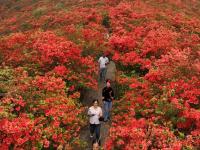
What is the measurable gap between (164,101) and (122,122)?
2.39m

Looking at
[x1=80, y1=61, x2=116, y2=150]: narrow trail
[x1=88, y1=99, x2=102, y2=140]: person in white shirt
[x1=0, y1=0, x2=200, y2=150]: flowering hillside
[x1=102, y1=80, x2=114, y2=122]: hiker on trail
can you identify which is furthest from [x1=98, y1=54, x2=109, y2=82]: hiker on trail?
[x1=88, y1=99, x2=102, y2=140]: person in white shirt

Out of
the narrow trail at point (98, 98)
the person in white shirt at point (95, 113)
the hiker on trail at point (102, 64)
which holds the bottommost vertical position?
the narrow trail at point (98, 98)

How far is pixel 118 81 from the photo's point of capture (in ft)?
75.5

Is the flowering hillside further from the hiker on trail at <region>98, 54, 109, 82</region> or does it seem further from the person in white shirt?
the person in white shirt

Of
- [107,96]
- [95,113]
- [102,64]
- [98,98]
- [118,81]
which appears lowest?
[98,98]

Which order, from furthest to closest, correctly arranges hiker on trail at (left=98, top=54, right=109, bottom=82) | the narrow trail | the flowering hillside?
1. hiker on trail at (left=98, top=54, right=109, bottom=82)
2. the narrow trail
3. the flowering hillside

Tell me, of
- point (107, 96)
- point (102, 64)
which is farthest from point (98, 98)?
point (107, 96)

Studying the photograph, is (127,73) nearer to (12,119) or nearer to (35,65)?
(35,65)

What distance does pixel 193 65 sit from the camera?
846 inches

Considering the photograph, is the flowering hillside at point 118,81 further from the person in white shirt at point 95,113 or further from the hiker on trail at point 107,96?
the person in white shirt at point 95,113

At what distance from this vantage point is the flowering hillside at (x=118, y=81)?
15.8 metres

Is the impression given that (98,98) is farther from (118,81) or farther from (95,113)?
(95,113)

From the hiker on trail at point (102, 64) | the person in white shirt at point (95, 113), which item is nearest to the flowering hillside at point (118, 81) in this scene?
the hiker on trail at point (102, 64)

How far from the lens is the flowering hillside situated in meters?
15.8
